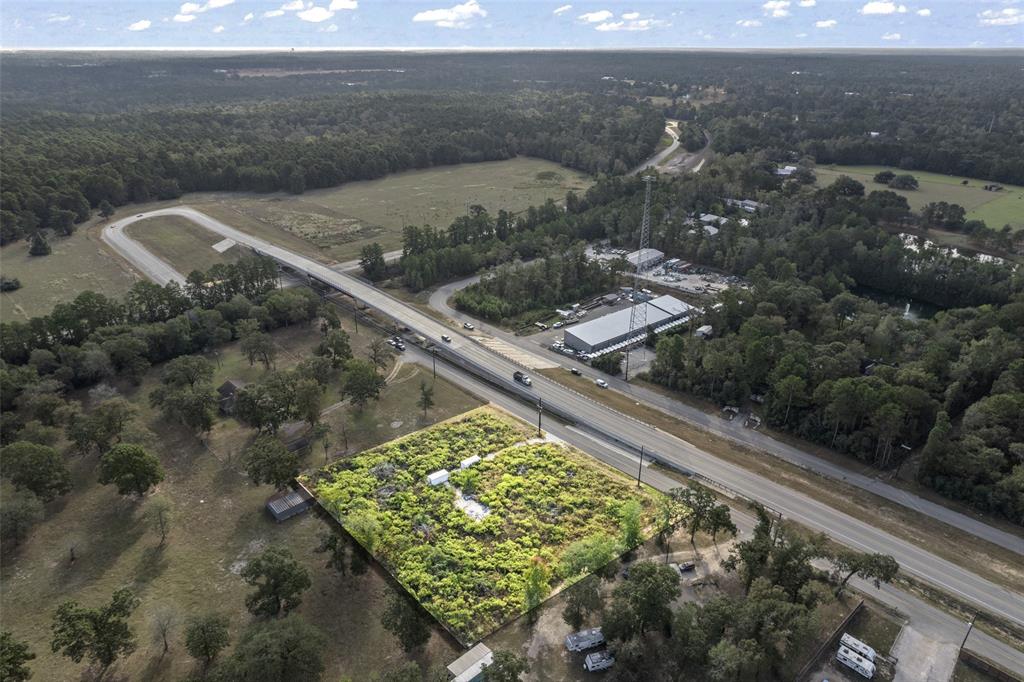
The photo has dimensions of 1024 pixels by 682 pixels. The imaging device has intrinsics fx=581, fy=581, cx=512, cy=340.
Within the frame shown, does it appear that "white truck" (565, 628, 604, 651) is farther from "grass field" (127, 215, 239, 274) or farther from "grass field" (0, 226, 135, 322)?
"grass field" (127, 215, 239, 274)

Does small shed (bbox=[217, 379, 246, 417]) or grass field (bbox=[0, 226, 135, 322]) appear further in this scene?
grass field (bbox=[0, 226, 135, 322])

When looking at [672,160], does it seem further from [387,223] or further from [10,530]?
[10,530]

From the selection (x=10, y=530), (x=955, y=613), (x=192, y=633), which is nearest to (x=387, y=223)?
(x=10, y=530)

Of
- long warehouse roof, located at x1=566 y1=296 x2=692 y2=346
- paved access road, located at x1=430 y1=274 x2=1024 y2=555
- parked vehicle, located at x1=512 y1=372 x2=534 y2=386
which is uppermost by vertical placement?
long warehouse roof, located at x1=566 y1=296 x2=692 y2=346

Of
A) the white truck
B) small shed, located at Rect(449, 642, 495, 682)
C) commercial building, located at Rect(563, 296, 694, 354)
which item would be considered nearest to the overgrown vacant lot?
small shed, located at Rect(449, 642, 495, 682)

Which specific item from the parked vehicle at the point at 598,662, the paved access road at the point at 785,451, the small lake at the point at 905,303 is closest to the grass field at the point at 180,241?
the paved access road at the point at 785,451

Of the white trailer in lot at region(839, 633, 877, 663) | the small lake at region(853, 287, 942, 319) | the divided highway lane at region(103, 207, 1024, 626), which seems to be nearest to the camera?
the white trailer in lot at region(839, 633, 877, 663)

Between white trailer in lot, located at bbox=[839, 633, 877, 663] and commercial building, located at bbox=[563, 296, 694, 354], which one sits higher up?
commercial building, located at bbox=[563, 296, 694, 354]
